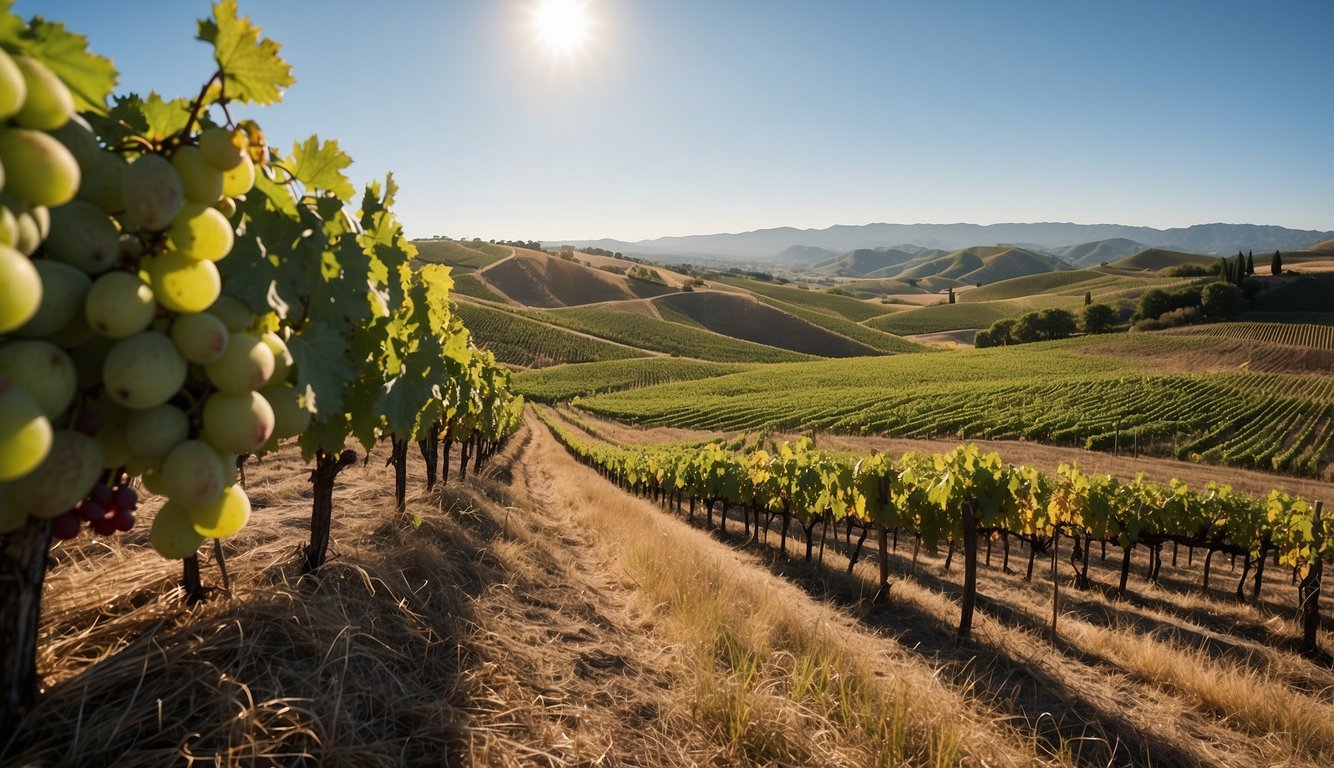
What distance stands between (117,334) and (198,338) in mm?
121

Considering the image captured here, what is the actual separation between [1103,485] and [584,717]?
14.4 metres

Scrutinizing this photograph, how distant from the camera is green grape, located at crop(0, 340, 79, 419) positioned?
993 mm

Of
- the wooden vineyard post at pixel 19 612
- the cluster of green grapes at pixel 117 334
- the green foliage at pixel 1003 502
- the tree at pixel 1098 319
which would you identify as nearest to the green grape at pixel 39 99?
the cluster of green grapes at pixel 117 334

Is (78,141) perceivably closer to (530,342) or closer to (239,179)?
(239,179)

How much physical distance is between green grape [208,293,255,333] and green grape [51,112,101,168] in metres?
0.35

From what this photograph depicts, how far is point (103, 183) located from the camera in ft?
4.11

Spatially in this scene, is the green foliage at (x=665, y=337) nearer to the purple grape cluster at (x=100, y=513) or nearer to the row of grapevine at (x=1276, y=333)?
the row of grapevine at (x=1276, y=333)

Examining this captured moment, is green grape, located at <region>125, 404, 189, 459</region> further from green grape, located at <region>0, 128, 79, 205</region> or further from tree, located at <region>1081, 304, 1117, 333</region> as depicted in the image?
tree, located at <region>1081, 304, 1117, 333</region>

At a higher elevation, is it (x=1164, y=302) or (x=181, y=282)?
(x=1164, y=302)

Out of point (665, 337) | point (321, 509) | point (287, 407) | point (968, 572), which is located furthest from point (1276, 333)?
point (287, 407)

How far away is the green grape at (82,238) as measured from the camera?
44.8 inches

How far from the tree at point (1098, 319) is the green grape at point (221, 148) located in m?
111

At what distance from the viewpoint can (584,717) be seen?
2.79 meters

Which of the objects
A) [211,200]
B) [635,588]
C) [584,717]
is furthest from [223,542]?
[635,588]
